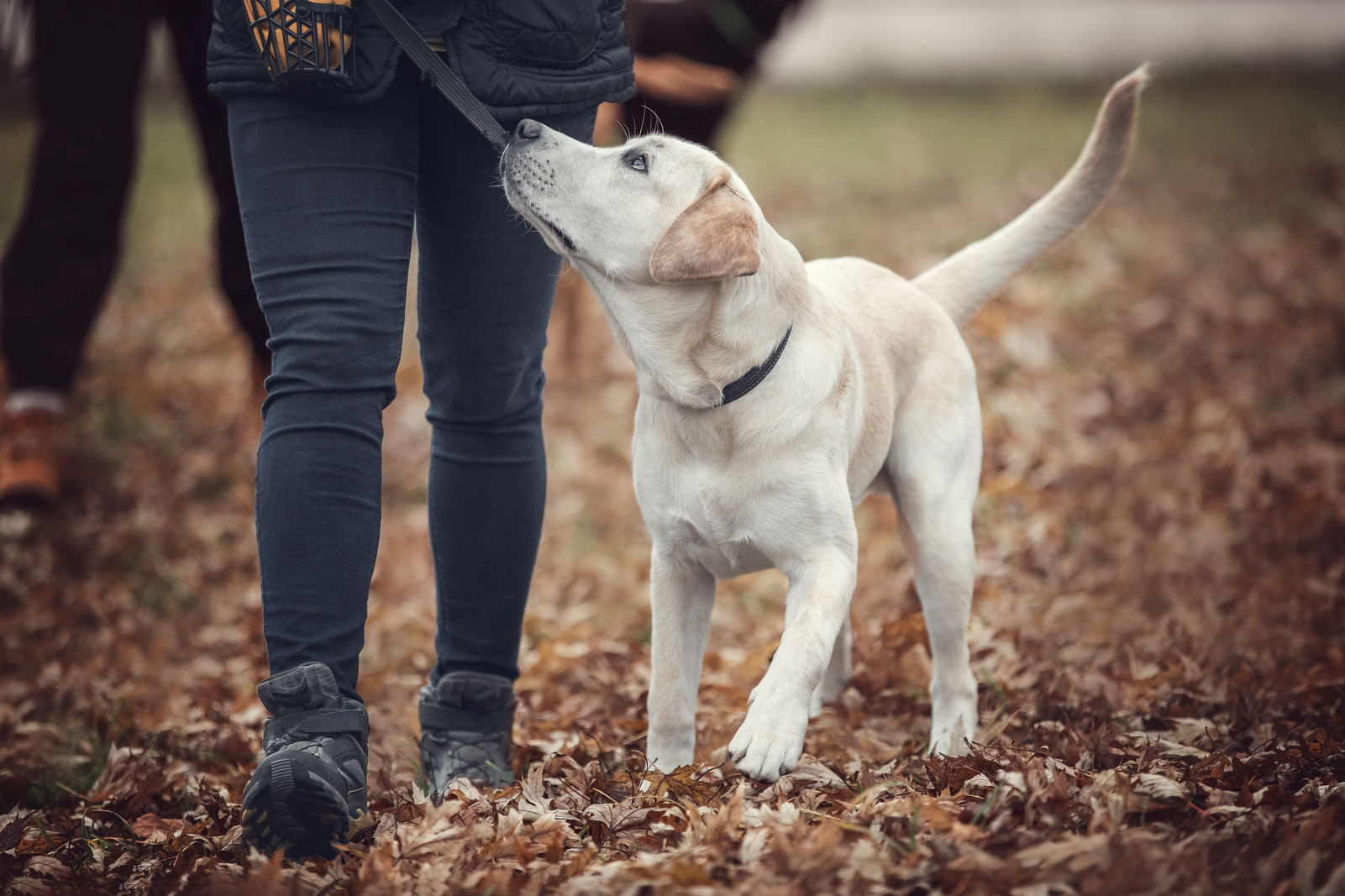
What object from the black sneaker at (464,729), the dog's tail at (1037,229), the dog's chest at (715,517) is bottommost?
the black sneaker at (464,729)

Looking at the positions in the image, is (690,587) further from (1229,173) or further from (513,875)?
(1229,173)

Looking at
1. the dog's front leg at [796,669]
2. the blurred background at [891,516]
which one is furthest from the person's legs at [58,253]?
the dog's front leg at [796,669]

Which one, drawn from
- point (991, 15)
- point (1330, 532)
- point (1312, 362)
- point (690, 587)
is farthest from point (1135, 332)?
point (991, 15)

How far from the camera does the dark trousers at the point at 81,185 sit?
4395 mm

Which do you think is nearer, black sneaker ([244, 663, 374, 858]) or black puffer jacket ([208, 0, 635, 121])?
black sneaker ([244, 663, 374, 858])

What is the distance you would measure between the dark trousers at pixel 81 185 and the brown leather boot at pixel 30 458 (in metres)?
0.16

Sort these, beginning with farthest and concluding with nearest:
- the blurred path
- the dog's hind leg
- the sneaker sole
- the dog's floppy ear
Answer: the blurred path, the dog's hind leg, the dog's floppy ear, the sneaker sole

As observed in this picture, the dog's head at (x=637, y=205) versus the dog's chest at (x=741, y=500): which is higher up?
the dog's head at (x=637, y=205)

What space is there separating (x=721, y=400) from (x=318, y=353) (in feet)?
2.72

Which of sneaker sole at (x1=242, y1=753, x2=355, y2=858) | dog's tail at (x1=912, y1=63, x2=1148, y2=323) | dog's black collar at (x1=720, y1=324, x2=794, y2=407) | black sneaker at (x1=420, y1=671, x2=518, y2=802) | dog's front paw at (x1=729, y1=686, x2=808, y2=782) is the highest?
dog's tail at (x1=912, y1=63, x2=1148, y2=323)

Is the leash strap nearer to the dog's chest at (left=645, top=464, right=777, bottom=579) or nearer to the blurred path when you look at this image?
the dog's chest at (left=645, top=464, right=777, bottom=579)

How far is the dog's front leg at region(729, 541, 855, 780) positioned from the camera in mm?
2107

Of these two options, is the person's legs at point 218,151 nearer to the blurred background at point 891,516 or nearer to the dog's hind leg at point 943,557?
the blurred background at point 891,516

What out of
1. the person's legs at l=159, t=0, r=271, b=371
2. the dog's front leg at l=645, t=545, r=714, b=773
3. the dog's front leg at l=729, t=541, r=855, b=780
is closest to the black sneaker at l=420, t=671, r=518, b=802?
the dog's front leg at l=645, t=545, r=714, b=773
